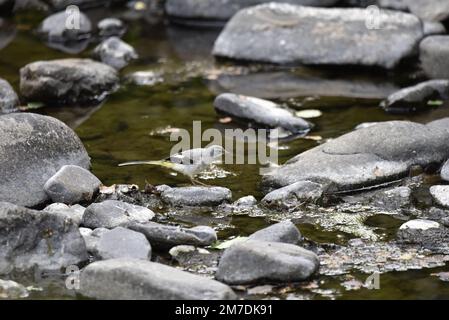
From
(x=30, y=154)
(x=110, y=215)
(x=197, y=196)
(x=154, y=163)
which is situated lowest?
(x=154, y=163)

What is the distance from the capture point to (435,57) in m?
9.07

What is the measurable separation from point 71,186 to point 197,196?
2.70ft

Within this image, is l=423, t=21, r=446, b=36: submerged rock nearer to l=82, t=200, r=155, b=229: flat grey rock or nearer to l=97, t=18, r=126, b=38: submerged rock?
l=97, t=18, r=126, b=38: submerged rock

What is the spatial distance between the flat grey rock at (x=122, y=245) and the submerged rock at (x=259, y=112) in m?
2.84

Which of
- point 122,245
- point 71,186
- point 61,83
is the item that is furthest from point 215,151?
point 61,83

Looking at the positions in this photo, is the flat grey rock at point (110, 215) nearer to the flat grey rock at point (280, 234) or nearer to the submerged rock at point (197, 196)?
the submerged rock at point (197, 196)

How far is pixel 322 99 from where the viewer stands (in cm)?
863

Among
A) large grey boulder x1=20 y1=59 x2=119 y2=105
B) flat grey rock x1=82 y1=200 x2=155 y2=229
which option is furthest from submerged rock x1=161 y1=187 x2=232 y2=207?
large grey boulder x1=20 y1=59 x2=119 y2=105

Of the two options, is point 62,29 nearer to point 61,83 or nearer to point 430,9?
point 61,83

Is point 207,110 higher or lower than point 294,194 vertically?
lower

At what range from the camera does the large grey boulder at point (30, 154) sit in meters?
5.86

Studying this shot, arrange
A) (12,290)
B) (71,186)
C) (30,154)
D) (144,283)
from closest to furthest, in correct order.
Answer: (144,283), (12,290), (71,186), (30,154)

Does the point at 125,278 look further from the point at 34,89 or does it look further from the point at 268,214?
the point at 34,89

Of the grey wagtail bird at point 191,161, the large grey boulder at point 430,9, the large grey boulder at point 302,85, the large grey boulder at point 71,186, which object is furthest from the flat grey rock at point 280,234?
the large grey boulder at point 430,9
